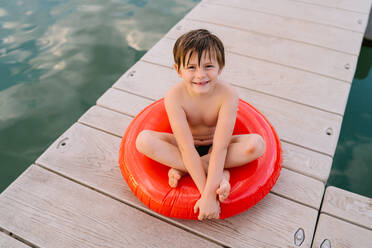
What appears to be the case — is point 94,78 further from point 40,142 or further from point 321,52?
point 321,52

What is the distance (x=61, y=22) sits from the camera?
3514 millimetres

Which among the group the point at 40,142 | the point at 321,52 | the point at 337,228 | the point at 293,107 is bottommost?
the point at 40,142

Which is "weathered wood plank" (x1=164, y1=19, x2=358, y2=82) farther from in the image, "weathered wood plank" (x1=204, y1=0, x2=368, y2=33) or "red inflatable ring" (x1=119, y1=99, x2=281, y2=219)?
"red inflatable ring" (x1=119, y1=99, x2=281, y2=219)

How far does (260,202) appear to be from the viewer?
150 centimetres

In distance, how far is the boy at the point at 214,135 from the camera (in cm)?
125

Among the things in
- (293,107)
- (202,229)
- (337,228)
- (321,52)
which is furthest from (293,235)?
(321,52)

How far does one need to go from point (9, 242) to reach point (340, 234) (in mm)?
1527

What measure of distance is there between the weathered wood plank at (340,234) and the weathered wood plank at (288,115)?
45 cm

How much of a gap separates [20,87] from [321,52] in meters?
2.69

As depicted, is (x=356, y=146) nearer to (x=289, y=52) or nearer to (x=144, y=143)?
(x=289, y=52)

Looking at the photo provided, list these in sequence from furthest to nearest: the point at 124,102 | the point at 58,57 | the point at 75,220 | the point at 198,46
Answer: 1. the point at 58,57
2. the point at 124,102
3. the point at 75,220
4. the point at 198,46

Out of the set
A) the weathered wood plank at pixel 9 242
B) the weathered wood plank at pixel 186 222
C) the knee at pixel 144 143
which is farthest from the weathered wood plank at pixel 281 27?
the weathered wood plank at pixel 9 242

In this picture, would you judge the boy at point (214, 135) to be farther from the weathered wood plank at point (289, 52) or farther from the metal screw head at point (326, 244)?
the weathered wood plank at point (289, 52)

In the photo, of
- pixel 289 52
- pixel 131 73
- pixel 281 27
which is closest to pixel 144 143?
pixel 131 73
